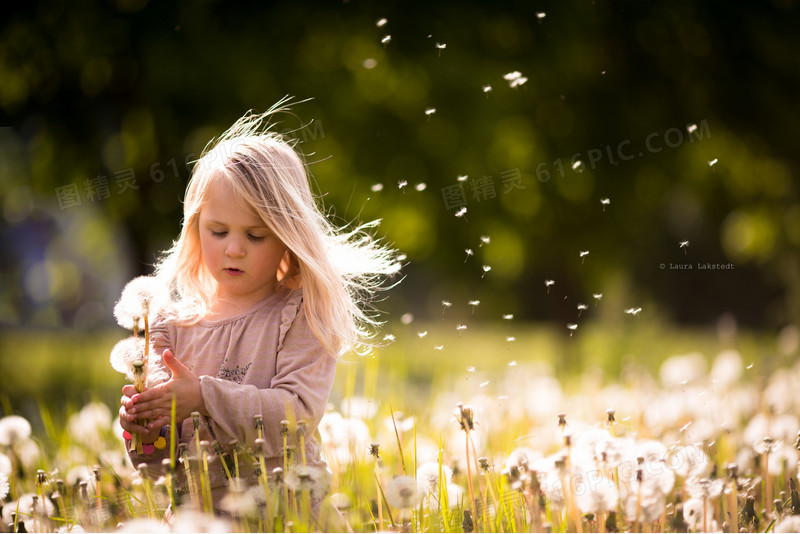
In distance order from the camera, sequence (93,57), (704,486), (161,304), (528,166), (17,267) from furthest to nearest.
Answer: (17,267)
(528,166)
(93,57)
(161,304)
(704,486)

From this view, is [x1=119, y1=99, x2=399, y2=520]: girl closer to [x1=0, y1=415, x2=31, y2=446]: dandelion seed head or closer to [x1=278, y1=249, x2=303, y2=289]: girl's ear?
[x1=278, y1=249, x2=303, y2=289]: girl's ear

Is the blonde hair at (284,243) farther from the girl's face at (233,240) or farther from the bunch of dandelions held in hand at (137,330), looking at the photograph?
the bunch of dandelions held in hand at (137,330)

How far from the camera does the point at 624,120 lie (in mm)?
7902

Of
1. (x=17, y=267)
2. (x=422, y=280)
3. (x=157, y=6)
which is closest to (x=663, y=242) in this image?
(x=422, y=280)

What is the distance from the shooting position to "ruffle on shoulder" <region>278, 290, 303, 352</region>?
2363 mm

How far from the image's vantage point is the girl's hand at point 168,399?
6.82ft

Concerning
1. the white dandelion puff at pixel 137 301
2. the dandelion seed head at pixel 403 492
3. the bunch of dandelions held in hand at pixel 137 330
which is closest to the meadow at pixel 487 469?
the dandelion seed head at pixel 403 492

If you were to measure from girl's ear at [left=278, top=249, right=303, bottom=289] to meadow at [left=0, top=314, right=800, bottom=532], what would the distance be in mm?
358

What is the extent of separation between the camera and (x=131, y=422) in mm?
2156

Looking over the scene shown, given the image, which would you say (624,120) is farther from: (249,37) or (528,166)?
(249,37)

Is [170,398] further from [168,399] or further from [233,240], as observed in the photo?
[233,240]

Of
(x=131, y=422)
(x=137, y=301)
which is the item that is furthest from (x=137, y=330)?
(x=131, y=422)

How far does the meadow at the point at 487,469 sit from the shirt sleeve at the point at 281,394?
0.06 m

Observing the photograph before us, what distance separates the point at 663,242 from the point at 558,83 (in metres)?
17.2
